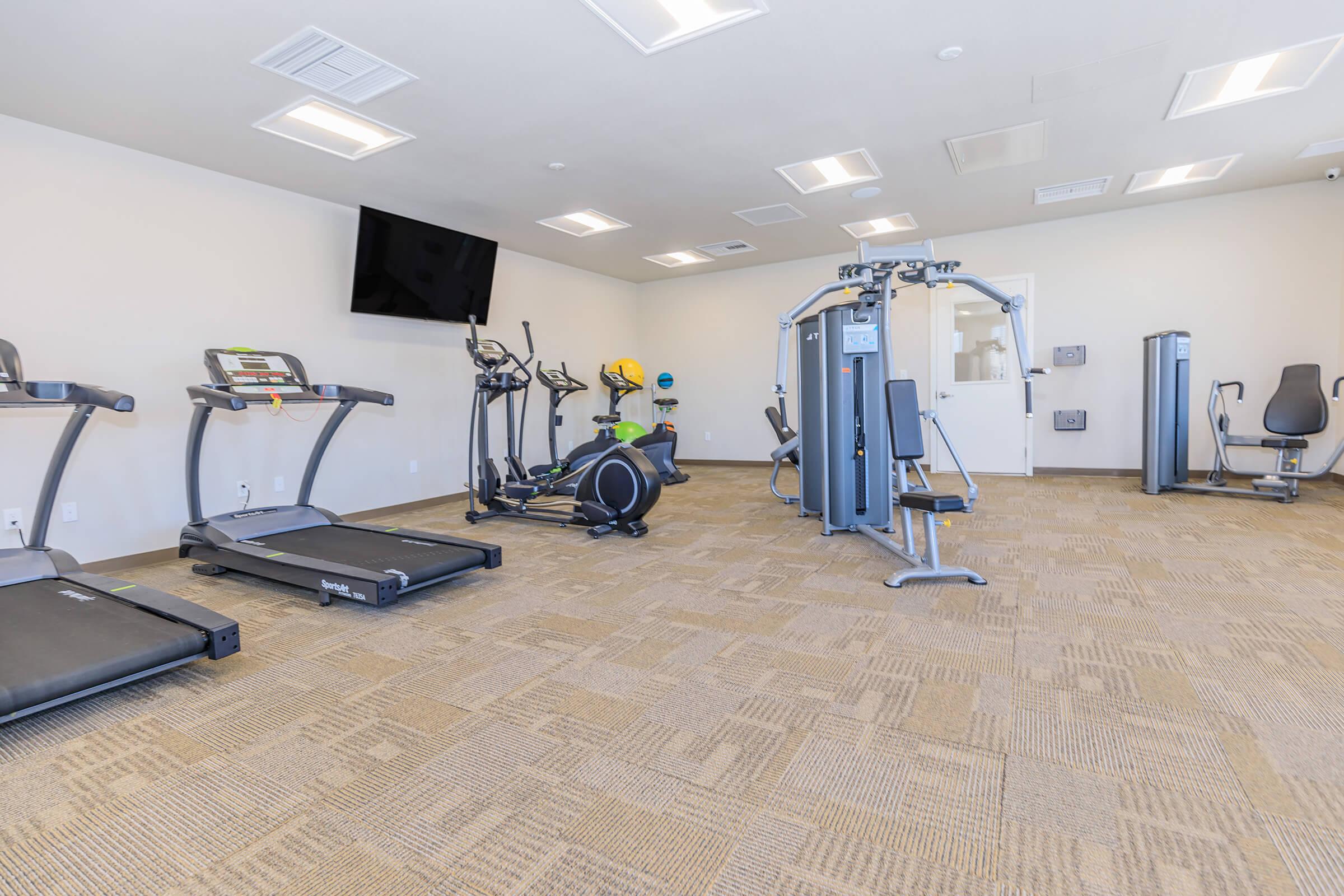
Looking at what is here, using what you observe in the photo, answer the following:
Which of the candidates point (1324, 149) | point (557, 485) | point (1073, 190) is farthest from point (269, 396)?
point (1324, 149)

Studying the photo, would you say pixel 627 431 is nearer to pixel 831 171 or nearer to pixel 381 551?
pixel 831 171

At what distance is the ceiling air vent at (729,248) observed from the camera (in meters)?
7.12

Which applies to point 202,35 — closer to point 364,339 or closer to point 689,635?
point 364,339

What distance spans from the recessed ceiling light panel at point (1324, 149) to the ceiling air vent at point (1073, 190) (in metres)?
1.25

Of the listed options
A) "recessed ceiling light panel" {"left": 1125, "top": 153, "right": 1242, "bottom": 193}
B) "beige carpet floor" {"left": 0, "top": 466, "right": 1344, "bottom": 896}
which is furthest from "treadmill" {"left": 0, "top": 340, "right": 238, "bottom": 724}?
"recessed ceiling light panel" {"left": 1125, "top": 153, "right": 1242, "bottom": 193}

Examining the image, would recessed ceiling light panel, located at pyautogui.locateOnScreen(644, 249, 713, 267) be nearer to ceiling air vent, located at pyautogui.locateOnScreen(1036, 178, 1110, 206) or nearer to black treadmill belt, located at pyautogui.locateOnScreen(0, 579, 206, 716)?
ceiling air vent, located at pyautogui.locateOnScreen(1036, 178, 1110, 206)

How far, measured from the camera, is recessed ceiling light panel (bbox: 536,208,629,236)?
5844 millimetres

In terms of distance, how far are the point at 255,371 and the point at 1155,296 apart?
7.95 m

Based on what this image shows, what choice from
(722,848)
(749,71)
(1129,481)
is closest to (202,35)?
(749,71)

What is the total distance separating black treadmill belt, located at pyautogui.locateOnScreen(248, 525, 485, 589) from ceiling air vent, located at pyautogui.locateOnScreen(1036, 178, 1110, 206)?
18.6 feet

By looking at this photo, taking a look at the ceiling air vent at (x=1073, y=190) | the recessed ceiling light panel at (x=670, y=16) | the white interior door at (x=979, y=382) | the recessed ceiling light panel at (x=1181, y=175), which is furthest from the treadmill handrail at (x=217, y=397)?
the recessed ceiling light panel at (x=1181, y=175)

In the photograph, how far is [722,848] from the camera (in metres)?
1.42

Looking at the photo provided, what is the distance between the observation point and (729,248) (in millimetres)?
7344

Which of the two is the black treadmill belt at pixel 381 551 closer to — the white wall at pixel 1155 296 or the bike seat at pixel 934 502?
the bike seat at pixel 934 502
